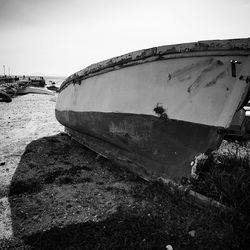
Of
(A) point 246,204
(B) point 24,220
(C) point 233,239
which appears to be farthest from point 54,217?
(A) point 246,204

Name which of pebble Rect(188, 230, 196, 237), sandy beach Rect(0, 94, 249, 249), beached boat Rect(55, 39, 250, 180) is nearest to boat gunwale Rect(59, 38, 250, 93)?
beached boat Rect(55, 39, 250, 180)

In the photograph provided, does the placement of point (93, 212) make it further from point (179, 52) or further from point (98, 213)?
point (179, 52)

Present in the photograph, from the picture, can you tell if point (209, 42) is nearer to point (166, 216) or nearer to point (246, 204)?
point (246, 204)

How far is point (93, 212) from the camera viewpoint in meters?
2.52

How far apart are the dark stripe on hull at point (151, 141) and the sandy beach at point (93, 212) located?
256mm

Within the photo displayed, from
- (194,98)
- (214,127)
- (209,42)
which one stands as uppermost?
(209,42)

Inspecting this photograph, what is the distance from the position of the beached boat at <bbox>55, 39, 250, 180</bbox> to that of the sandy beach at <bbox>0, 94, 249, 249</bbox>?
0.36m

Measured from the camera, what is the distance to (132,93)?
129 inches

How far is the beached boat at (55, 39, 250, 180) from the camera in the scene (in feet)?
8.03

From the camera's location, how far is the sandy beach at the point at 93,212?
205 centimetres

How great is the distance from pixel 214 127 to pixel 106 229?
161 centimetres

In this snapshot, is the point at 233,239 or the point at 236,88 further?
the point at 236,88

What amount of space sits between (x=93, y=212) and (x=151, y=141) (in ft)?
3.87

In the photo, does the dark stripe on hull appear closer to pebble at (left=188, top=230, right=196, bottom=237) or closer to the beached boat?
the beached boat
